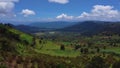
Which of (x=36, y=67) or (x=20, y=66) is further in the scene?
(x=36, y=67)

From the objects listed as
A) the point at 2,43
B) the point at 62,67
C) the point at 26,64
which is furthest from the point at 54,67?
the point at 2,43

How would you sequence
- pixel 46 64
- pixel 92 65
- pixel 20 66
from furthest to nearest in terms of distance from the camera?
pixel 46 64 < pixel 92 65 < pixel 20 66

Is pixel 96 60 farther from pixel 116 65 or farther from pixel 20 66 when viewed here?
pixel 20 66

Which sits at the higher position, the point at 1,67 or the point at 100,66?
the point at 1,67

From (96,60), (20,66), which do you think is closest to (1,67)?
(20,66)

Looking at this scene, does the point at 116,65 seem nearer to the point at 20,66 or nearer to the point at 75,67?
the point at 75,67

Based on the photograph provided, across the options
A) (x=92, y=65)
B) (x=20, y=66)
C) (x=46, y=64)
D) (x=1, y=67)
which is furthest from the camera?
(x=46, y=64)

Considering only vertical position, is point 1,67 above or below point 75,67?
above

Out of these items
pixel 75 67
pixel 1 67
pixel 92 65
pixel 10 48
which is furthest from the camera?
pixel 10 48

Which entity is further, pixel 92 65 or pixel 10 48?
pixel 10 48
